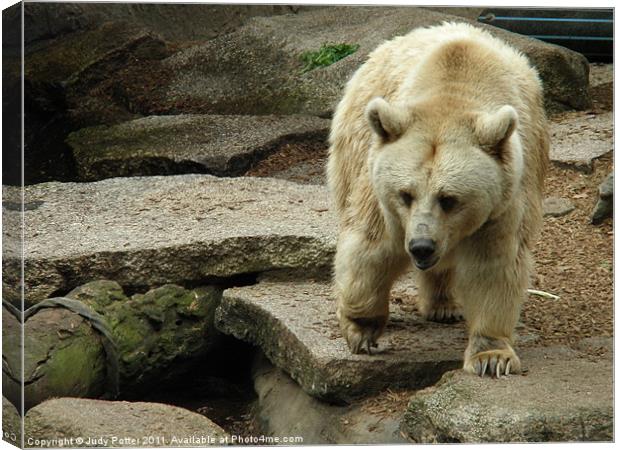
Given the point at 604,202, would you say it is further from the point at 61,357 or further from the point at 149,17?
the point at 61,357

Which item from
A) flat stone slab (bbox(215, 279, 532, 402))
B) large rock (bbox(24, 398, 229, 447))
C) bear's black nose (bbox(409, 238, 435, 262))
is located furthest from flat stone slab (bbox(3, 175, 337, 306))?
bear's black nose (bbox(409, 238, 435, 262))

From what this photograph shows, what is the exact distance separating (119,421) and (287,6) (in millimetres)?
2201

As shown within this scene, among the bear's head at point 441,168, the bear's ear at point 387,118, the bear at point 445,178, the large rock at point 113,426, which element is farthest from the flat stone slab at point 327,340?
the bear's ear at point 387,118

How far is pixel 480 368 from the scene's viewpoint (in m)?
6.24

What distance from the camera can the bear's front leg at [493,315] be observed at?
624cm

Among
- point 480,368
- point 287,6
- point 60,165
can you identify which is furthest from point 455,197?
point 60,165

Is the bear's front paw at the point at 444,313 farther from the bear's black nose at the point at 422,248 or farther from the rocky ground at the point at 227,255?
the bear's black nose at the point at 422,248

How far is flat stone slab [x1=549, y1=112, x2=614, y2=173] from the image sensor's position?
706 cm

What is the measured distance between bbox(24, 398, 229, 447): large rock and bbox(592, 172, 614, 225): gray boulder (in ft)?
7.78

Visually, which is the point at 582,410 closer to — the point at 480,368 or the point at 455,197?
the point at 480,368

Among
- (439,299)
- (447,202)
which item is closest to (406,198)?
(447,202)

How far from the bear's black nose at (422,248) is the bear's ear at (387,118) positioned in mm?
519

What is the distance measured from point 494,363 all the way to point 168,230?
233 cm

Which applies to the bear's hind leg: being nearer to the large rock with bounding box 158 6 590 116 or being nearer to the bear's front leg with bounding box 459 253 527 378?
the bear's front leg with bounding box 459 253 527 378
